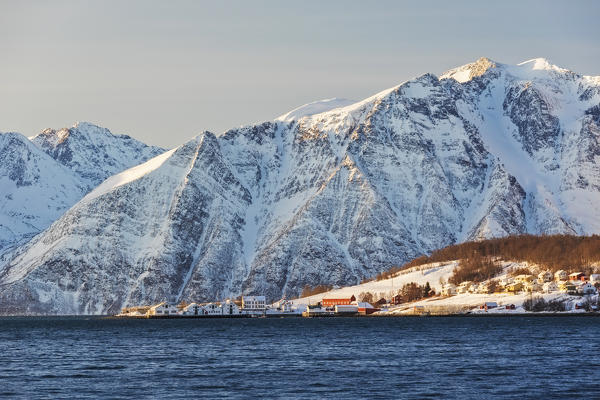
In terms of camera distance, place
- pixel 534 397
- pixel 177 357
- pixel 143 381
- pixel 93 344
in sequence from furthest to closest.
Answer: pixel 93 344
pixel 177 357
pixel 143 381
pixel 534 397

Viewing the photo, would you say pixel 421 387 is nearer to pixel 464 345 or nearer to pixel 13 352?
pixel 464 345

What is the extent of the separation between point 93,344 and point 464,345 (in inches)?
2313

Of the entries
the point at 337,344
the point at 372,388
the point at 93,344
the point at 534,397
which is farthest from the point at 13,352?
the point at 534,397

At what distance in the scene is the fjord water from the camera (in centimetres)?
9856

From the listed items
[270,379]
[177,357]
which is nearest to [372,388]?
[270,379]

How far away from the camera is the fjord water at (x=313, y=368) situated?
98.6m

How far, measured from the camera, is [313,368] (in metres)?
120

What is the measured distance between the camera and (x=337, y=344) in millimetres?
162625

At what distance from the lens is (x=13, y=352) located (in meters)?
154

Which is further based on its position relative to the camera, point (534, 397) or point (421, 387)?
point (421, 387)

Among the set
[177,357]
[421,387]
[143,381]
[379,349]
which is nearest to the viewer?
[421,387]

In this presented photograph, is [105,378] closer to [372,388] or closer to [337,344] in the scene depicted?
[372,388]

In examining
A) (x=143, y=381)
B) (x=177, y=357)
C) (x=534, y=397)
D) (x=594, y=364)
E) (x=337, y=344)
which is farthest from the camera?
(x=337, y=344)

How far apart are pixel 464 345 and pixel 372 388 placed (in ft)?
184
